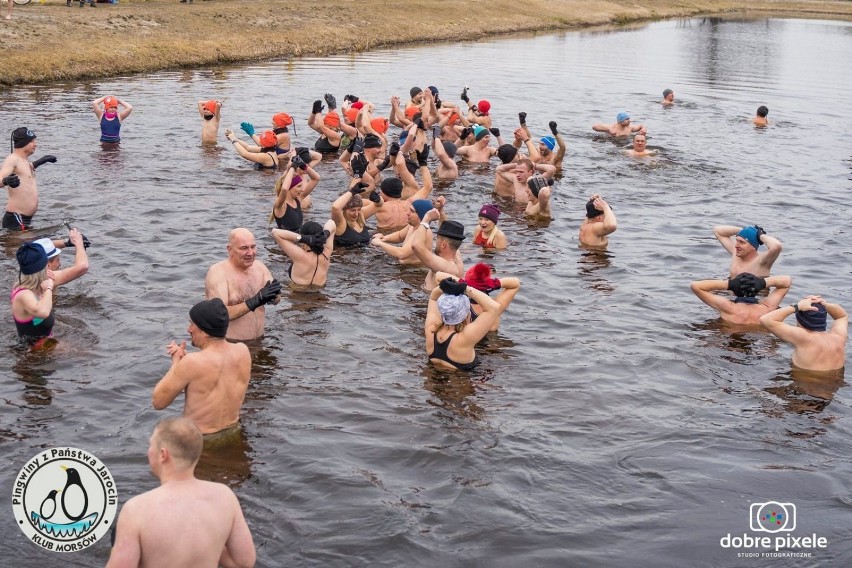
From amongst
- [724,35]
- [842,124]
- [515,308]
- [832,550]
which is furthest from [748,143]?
[724,35]

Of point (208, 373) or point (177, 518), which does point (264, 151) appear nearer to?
point (208, 373)

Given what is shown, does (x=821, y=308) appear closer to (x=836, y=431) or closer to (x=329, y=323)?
(x=836, y=431)

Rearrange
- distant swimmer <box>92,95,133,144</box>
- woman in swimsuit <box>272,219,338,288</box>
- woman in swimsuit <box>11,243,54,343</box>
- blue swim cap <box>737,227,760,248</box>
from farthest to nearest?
distant swimmer <box>92,95,133,144</box> → blue swim cap <box>737,227,760,248</box> → woman in swimsuit <box>272,219,338,288</box> → woman in swimsuit <box>11,243,54,343</box>

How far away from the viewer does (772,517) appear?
825 centimetres

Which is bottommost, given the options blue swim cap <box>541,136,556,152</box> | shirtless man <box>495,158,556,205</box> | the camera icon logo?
the camera icon logo

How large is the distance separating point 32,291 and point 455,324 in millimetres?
4923

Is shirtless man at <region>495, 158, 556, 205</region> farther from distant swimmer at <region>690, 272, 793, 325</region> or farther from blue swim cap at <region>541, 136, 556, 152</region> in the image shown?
distant swimmer at <region>690, 272, 793, 325</region>

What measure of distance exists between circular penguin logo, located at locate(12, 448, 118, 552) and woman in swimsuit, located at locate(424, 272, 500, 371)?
4.56 meters

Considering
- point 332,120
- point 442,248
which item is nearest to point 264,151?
point 332,120

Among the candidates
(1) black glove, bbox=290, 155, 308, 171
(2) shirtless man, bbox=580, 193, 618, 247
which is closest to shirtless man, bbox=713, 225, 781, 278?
(2) shirtless man, bbox=580, 193, 618, 247

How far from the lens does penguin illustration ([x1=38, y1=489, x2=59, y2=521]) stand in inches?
245

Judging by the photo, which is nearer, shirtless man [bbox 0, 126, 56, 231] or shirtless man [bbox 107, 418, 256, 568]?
shirtless man [bbox 107, 418, 256, 568]

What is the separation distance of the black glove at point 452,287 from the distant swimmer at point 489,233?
170 inches

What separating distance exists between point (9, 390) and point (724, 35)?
59.9 meters
